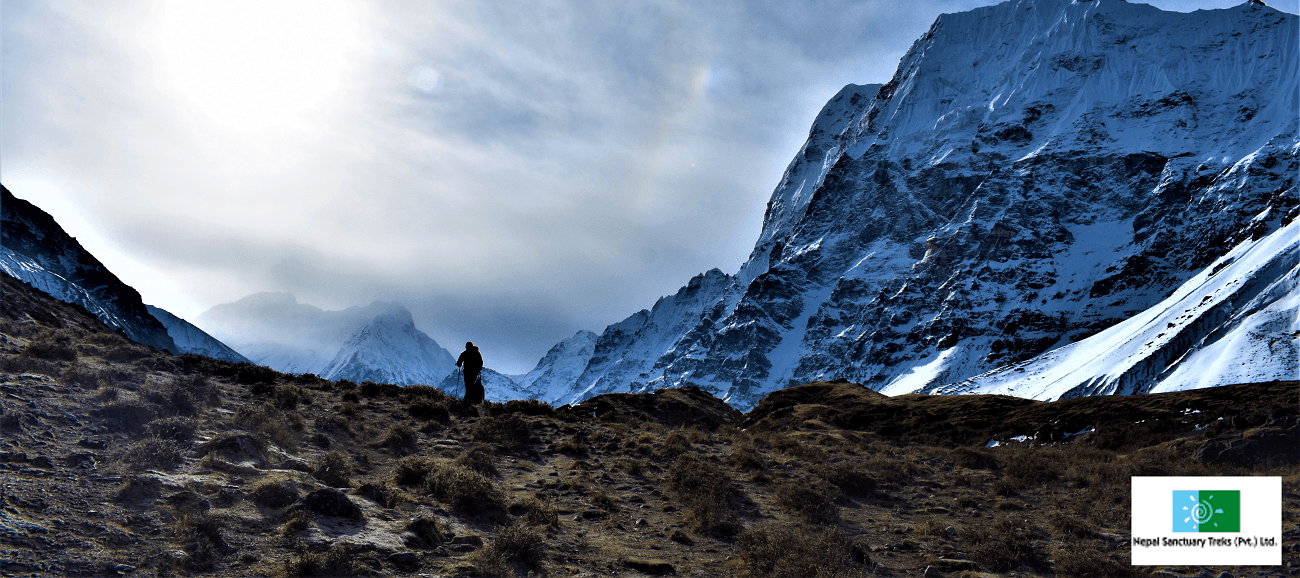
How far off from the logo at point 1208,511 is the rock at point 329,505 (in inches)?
553

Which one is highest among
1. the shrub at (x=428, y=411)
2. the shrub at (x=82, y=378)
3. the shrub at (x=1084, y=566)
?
the shrub at (x=428, y=411)

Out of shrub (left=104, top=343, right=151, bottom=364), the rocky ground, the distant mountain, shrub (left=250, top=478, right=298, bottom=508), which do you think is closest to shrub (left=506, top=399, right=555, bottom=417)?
the rocky ground

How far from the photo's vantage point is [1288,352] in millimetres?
91938

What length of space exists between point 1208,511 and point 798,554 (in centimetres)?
847

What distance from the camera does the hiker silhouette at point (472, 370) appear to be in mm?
23531

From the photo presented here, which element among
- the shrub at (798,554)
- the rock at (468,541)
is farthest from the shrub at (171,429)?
the shrub at (798,554)

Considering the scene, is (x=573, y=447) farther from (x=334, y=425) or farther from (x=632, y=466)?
(x=334, y=425)

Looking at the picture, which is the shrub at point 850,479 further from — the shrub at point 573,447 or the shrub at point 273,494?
the shrub at point 273,494

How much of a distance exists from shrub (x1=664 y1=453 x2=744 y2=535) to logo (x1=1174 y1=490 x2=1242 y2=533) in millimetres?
8048

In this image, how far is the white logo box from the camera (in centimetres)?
1035

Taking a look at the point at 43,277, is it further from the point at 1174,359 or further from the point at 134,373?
the point at 1174,359

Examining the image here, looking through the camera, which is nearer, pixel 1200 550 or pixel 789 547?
pixel 789 547

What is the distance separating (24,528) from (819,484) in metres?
12.9

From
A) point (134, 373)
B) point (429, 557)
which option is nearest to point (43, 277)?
point (134, 373)
